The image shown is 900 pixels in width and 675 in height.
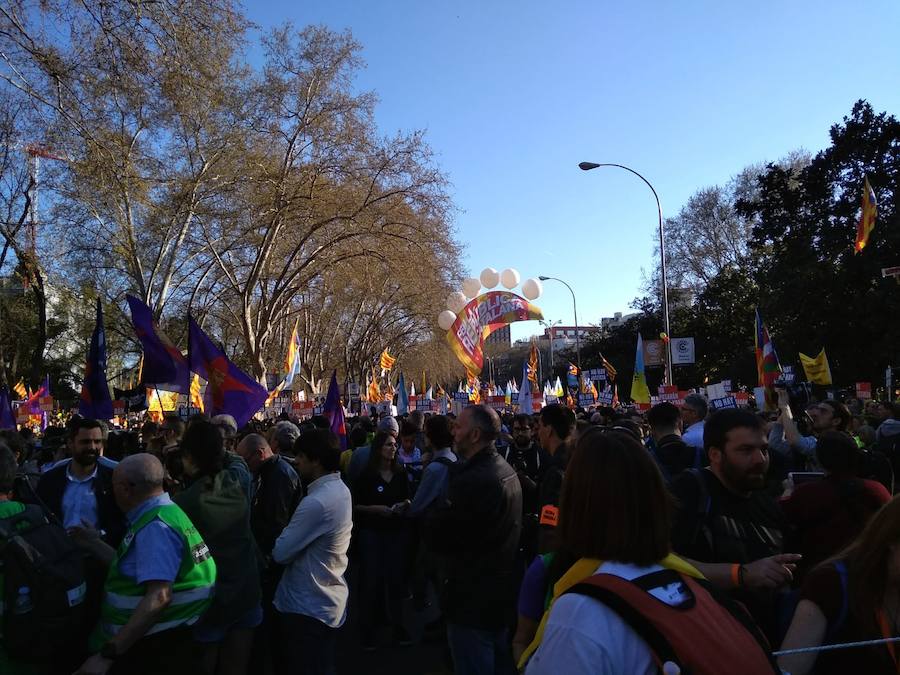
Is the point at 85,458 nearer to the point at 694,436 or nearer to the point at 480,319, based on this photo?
the point at 694,436

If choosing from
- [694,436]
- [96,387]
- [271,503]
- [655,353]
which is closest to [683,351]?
[655,353]

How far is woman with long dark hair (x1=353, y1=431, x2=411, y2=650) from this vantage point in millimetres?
6059

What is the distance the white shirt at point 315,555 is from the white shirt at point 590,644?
241 centimetres

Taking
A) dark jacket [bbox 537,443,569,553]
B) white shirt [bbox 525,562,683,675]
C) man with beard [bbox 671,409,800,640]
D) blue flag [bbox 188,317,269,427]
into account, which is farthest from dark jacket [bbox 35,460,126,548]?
white shirt [bbox 525,562,683,675]

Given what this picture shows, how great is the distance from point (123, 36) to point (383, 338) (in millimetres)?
47504

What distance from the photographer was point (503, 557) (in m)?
3.70

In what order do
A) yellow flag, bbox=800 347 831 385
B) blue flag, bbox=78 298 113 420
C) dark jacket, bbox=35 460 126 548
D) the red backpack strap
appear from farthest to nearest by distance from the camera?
1. yellow flag, bbox=800 347 831 385
2. blue flag, bbox=78 298 113 420
3. dark jacket, bbox=35 460 126 548
4. the red backpack strap

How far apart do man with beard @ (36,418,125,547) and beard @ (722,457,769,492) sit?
11.5ft

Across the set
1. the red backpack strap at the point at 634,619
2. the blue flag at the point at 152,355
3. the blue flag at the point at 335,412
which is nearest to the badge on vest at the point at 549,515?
the red backpack strap at the point at 634,619

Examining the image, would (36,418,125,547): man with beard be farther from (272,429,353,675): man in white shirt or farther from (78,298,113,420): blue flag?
(78,298,113,420): blue flag

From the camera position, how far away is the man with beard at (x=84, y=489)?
4.59 metres

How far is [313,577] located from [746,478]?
2.19m

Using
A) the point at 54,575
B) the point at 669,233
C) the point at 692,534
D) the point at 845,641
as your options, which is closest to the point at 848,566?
the point at 845,641

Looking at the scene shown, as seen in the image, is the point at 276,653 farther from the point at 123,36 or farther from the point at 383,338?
the point at 383,338
